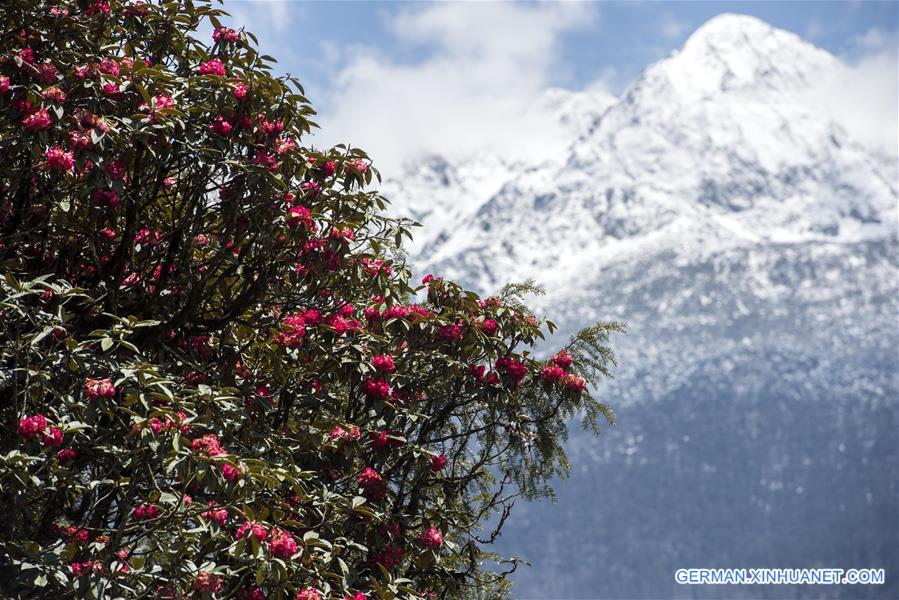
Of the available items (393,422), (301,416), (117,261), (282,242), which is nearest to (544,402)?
(393,422)

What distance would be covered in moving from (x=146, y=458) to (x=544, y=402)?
359cm

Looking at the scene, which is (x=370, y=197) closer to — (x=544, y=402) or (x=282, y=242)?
(x=282, y=242)

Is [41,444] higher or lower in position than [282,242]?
lower

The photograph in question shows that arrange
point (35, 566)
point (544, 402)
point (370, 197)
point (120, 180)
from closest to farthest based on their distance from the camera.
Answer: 1. point (35, 566)
2. point (120, 180)
3. point (370, 197)
4. point (544, 402)

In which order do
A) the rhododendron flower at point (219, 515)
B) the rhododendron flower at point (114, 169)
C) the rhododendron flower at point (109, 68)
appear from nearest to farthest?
the rhododendron flower at point (219, 515), the rhododendron flower at point (114, 169), the rhododendron flower at point (109, 68)

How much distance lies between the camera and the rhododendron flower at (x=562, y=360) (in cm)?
844

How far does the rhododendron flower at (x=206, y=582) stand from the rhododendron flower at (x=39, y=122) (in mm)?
2922

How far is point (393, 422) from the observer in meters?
8.37

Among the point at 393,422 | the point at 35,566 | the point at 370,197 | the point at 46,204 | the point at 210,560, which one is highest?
the point at 370,197

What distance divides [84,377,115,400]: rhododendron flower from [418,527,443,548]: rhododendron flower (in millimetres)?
2735

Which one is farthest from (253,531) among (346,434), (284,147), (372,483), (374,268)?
(284,147)

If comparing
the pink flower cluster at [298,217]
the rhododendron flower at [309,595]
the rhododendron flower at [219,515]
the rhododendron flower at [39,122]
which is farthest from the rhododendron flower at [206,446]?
the rhododendron flower at [39,122]

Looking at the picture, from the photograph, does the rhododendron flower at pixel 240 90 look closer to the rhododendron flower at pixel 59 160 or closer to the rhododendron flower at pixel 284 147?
the rhododendron flower at pixel 284 147

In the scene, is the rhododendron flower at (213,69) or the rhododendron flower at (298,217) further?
the rhododendron flower at (213,69)
